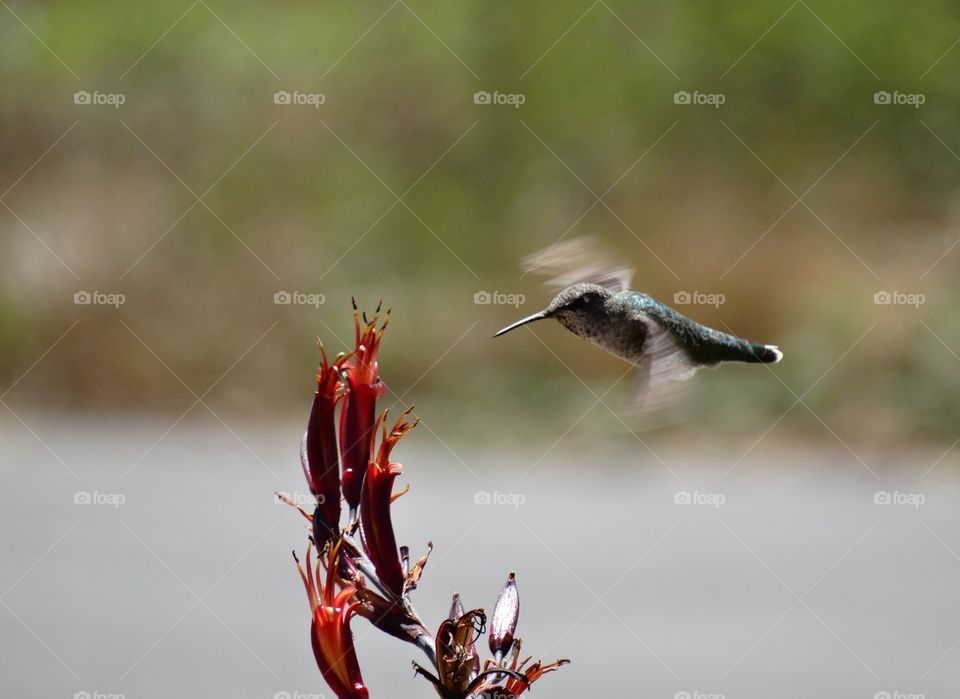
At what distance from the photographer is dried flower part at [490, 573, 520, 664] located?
1.03 m

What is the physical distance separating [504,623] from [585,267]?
2.60 feet

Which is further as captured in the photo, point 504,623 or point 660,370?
point 660,370

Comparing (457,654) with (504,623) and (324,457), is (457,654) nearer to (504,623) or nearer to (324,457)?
(504,623)

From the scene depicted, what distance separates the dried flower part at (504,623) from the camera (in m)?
1.03

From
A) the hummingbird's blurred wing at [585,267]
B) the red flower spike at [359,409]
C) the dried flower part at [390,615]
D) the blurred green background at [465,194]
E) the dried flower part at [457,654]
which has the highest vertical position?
the blurred green background at [465,194]

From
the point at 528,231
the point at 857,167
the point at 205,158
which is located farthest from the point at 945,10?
the point at 205,158

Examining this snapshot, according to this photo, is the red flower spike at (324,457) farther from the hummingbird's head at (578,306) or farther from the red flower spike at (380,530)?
the hummingbird's head at (578,306)

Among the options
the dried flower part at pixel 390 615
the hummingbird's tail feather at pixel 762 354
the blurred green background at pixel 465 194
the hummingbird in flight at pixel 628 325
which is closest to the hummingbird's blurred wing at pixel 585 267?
the hummingbird in flight at pixel 628 325

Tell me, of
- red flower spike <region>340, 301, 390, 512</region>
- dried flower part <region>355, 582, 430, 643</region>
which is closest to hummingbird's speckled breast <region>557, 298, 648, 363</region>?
red flower spike <region>340, 301, 390, 512</region>

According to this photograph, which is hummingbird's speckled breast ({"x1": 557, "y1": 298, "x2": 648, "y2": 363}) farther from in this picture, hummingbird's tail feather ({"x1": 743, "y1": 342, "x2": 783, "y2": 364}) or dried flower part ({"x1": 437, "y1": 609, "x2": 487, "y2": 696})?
dried flower part ({"x1": 437, "y1": 609, "x2": 487, "y2": 696})

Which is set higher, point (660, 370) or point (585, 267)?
point (585, 267)

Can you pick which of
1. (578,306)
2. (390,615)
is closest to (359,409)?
(390,615)

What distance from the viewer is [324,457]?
3.42 ft

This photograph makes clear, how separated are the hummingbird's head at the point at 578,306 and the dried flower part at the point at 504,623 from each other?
52cm
